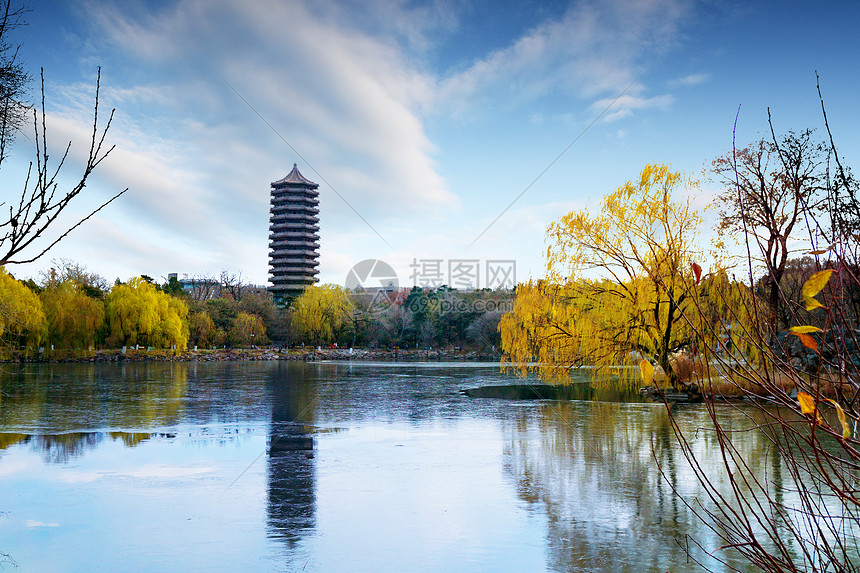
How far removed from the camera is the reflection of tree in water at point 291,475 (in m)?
4.63

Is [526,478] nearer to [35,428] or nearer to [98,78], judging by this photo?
[98,78]

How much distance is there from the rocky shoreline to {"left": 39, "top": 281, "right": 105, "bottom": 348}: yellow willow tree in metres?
0.84

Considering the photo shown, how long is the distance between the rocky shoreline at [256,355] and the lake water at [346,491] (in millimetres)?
26844

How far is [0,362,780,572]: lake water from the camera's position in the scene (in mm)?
4020

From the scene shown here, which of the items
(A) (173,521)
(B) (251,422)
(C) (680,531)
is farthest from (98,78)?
(B) (251,422)

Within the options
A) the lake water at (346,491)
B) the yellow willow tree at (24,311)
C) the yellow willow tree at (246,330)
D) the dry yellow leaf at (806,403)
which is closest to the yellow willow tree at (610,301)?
the lake water at (346,491)

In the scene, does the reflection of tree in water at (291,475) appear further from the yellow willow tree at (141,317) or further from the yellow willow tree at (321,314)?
the yellow willow tree at (321,314)

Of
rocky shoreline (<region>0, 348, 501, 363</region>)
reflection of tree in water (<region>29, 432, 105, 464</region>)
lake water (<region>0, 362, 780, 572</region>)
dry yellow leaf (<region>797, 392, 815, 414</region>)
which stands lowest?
lake water (<region>0, 362, 780, 572</region>)

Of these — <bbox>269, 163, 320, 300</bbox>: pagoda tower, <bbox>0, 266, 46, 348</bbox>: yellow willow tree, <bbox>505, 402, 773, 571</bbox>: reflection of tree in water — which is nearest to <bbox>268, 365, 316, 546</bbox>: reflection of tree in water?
<bbox>505, 402, 773, 571</bbox>: reflection of tree in water

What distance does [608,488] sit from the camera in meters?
5.68

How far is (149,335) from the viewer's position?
3834 centimetres

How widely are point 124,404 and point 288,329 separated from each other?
3832cm

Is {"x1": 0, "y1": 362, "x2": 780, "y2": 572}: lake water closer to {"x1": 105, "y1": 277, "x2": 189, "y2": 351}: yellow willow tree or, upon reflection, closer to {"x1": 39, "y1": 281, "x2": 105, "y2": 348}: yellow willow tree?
{"x1": 39, "y1": 281, "x2": 105, "y2": 348}: yellow willow tree

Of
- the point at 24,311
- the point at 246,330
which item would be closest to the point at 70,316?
the point at 24,311
